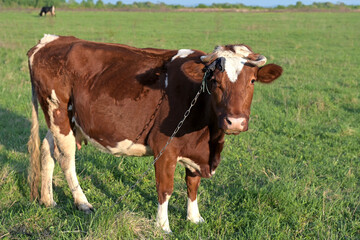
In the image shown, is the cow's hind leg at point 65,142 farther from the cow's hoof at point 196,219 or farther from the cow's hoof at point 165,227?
the cow's hoof at point 196,219

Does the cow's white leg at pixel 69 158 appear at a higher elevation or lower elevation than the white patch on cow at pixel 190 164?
lower

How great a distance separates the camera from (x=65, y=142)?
159 inches

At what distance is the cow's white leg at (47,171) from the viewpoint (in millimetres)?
3961

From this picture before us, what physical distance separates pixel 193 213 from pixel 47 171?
173 centimetres

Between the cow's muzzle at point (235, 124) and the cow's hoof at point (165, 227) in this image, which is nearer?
the cow's muzzle at point (235, 124)

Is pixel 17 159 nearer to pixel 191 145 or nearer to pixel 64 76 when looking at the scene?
pixel 64 76

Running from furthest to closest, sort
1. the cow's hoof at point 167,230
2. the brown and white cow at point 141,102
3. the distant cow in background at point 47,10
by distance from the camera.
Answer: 1. the distant cow in background at point 47,10
2. the cow's hoof at point 167,230
3. the brown and white cow at point 141,102

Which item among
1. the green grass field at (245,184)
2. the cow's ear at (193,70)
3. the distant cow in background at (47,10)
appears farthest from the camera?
the distant cow in background at (47,10)

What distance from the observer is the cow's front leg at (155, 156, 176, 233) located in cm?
335

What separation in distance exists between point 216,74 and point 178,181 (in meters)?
2.09

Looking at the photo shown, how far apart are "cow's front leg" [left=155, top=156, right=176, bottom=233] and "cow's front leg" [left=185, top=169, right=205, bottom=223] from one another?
0.29 m

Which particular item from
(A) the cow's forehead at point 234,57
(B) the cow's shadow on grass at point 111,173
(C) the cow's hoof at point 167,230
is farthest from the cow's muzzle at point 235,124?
(B) the cow's shadow on grass at point 111,173

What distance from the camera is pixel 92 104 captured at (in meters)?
3.64

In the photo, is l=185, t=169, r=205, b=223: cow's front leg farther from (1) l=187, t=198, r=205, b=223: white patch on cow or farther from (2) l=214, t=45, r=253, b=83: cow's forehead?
(2) l=214, t=45, r=253, b=83: cow's forehead
